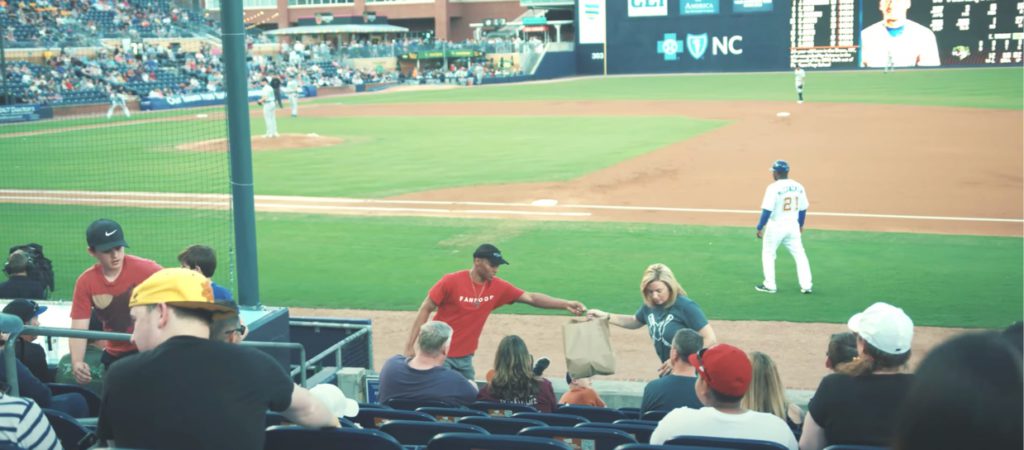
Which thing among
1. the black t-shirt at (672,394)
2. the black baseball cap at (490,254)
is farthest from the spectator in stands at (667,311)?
the black t-shirt at (672,394)

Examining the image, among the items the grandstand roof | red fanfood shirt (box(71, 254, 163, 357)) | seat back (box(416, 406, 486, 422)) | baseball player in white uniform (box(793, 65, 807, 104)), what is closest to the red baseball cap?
seat back (box(416, 406, 486, 422))

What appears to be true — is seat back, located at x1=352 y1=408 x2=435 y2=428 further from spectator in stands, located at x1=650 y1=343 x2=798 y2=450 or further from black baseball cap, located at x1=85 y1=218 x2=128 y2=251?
black baseball cap, located at x1=85 y1=218 x2=128 y2=251

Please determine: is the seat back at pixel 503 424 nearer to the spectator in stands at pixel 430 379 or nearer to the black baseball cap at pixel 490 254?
the spectator in stands at pixel 430 379

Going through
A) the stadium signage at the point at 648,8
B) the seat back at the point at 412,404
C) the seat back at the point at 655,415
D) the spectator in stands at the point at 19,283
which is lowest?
the seat back at the point at 412,404

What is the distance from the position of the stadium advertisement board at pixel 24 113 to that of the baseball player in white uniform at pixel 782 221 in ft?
121

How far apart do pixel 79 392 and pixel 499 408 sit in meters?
2.59

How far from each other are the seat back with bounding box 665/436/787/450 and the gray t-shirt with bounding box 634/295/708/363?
11.0 feet

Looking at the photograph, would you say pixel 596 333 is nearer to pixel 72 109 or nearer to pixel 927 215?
pixel 927 215

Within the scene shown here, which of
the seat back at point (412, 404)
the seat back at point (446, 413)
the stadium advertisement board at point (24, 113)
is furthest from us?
the stadium advertisement board at point (24, 113)

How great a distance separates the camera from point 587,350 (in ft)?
23.7

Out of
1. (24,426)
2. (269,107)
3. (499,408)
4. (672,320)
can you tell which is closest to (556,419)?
(499,408)

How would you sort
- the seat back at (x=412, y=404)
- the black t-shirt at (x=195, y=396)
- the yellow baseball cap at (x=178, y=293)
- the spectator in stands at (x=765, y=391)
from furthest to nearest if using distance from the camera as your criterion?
the seat back at (x=412, y=404) < the spectator in stands at (x=765, y=391) < the yellow baseball cap at (x=178, y=293) < the black t-shirt at (x=195, y=396)

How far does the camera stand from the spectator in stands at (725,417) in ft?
15.5

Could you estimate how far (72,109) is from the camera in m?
43.9
